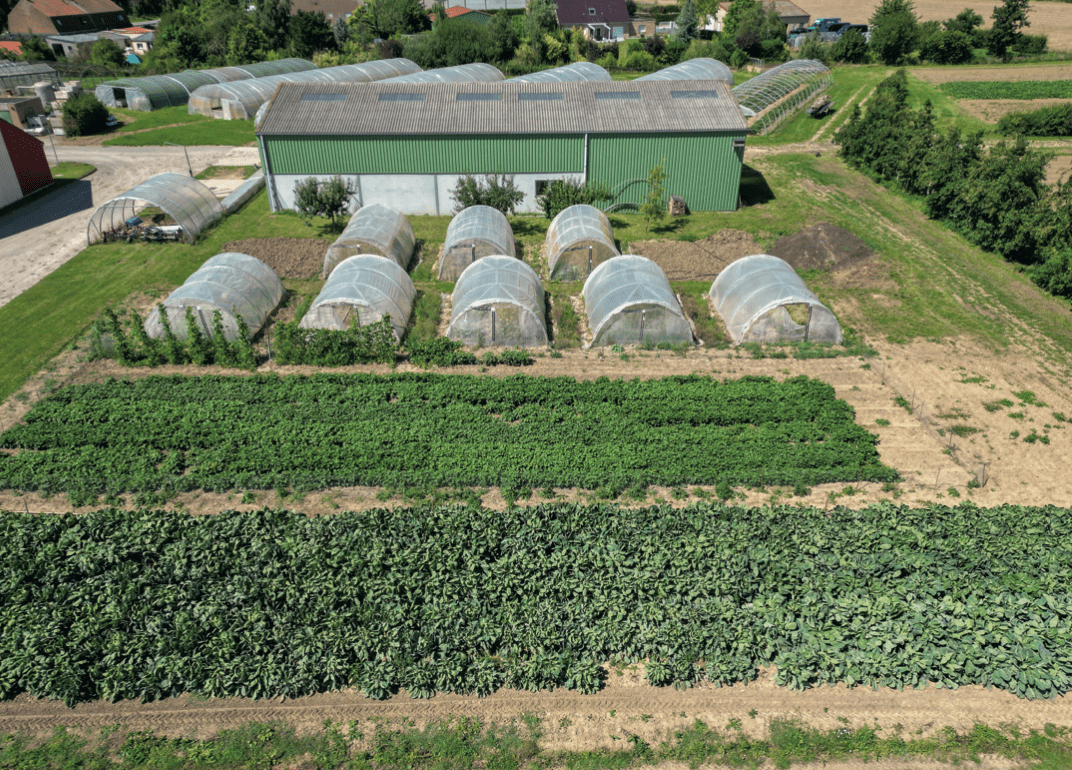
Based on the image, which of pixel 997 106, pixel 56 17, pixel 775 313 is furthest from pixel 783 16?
pixel 56 17

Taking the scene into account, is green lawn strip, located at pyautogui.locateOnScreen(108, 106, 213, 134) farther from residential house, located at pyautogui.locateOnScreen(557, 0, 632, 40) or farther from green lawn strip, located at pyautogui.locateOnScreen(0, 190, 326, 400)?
residential house, located at pyautogui.locateOnScreen(557, 0, 632, 40)

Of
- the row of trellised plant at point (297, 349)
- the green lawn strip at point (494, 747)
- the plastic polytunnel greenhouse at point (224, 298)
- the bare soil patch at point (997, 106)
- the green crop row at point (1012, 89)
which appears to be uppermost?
the green crop row at point (1012, 89)

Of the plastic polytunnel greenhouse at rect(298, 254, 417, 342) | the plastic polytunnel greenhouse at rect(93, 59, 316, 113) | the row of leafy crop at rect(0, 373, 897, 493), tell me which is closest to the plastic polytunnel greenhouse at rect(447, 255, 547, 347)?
the plastic polytunnel greenhouse at rect(298, 254, 417, 342)

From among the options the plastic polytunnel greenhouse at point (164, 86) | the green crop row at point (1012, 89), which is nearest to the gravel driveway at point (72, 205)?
the plastic polytunnel greenhouse at point (164, 86)

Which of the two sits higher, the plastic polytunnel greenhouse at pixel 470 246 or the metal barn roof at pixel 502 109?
the metal barn roof at pixel 502 109

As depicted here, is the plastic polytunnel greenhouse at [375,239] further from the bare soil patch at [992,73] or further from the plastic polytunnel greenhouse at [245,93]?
the bare soil patch at [992,73]
